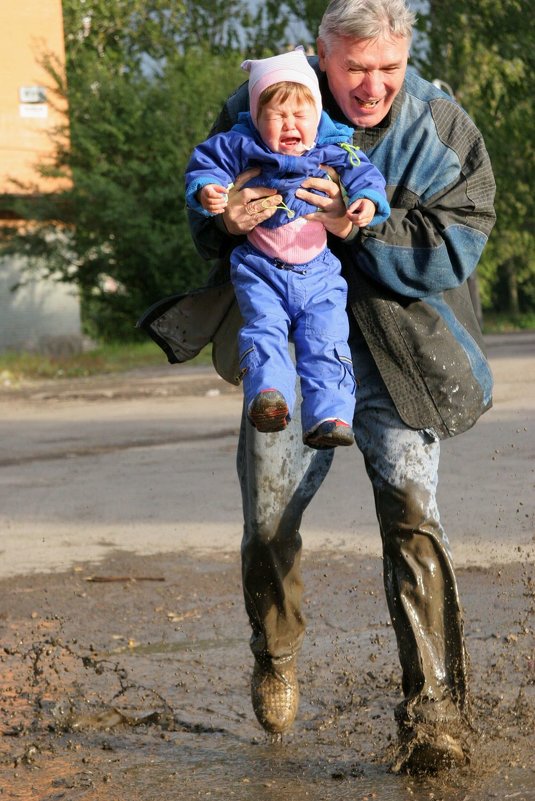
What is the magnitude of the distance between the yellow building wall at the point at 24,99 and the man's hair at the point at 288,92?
27.0 metres

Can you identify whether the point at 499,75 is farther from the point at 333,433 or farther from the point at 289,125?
the point at 333,433

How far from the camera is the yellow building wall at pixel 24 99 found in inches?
1185

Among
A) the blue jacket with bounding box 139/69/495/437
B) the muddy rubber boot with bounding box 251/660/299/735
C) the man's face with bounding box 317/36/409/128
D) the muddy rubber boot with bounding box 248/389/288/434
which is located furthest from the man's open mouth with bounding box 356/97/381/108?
the muddy rubber boot with bounding box 251/660/299/735

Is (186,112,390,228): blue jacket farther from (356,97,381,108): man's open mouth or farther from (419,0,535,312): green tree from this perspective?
(419,0,535,312): green tree

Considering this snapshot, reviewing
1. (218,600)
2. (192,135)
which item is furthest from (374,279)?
(192,135)

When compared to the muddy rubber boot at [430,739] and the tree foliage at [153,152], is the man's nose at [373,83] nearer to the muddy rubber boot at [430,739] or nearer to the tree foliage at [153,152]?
the muddy rubber boot at [430,739]

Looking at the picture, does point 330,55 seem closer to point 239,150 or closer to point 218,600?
point 239,150

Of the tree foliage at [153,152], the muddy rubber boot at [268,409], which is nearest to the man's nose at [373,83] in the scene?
the muddy rubber boot at [268,409]

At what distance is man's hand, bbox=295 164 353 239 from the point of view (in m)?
3.62

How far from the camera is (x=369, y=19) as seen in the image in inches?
139

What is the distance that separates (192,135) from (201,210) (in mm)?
26579

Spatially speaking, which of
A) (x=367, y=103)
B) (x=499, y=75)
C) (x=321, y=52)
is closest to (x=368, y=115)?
(x=367, y=103)

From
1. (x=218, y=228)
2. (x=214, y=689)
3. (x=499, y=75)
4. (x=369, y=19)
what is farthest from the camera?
(x=499, y=75)

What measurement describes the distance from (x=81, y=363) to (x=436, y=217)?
70.3 ft
